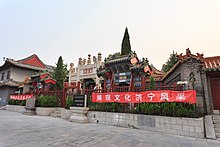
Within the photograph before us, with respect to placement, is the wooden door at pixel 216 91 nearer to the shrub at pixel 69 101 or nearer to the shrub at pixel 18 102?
the shrub at pixel 69 101

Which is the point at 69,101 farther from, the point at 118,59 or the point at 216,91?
the point at 216,91

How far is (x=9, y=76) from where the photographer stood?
2155 centimetres

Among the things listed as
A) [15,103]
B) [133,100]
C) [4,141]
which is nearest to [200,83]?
[133,100]

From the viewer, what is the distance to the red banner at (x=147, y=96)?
5.79 metres

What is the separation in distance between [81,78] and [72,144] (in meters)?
16.2

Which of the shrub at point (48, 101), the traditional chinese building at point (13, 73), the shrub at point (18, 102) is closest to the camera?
the shrub at point (48, 101)

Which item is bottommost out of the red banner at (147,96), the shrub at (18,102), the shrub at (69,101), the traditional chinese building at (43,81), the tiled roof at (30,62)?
the shrub at (18,102)

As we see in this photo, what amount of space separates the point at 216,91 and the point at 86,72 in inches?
586

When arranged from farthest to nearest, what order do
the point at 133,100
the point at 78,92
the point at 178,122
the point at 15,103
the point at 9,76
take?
the point at 9,76 < the point at 15,103 < the point at 78,92 < the point at 133,100 < the point at 178,122

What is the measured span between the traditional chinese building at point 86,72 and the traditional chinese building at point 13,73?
27.6 ft

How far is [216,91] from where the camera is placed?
341 inches

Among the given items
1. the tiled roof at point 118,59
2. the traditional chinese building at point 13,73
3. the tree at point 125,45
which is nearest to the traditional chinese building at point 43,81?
the tiled roof at point 118,59

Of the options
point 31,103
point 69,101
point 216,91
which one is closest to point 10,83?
point 31,103

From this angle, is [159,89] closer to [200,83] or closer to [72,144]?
[200,83]
